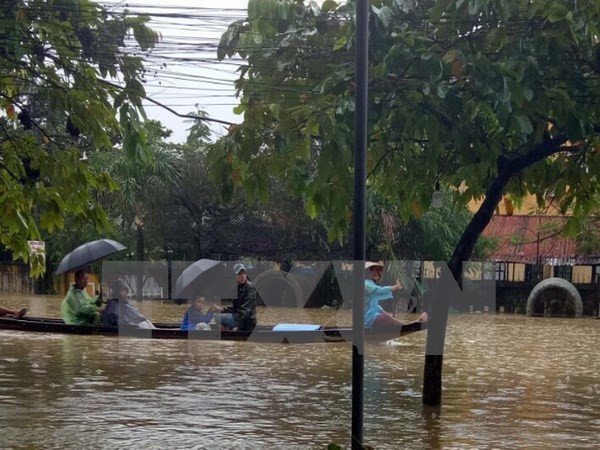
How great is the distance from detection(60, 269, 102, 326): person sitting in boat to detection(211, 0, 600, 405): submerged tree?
18.1ft

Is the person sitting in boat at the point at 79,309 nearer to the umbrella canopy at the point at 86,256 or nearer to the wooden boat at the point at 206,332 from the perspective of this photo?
the umbrella canopy at the point at 86,256

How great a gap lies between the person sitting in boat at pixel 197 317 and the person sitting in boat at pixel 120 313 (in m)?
0.57

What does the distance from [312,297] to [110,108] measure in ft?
65.4

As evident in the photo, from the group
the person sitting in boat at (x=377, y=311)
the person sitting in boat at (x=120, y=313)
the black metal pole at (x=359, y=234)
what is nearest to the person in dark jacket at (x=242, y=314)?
the person sitting in boat at (x=120, y=313)

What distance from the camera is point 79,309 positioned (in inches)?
596

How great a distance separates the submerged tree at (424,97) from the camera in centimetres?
847

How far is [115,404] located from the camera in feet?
35.6

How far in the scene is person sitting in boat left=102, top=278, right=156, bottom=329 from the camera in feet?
48.8

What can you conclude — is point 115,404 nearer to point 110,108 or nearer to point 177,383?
point 177,383

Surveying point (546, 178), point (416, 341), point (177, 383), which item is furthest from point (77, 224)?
point (416, 341)

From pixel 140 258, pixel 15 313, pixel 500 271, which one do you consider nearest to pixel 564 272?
pixel 500 271

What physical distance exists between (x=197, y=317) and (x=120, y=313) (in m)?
1.21

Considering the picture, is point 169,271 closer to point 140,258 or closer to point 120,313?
point 140,258

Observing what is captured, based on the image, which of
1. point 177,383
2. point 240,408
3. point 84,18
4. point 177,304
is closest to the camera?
point 84,18
